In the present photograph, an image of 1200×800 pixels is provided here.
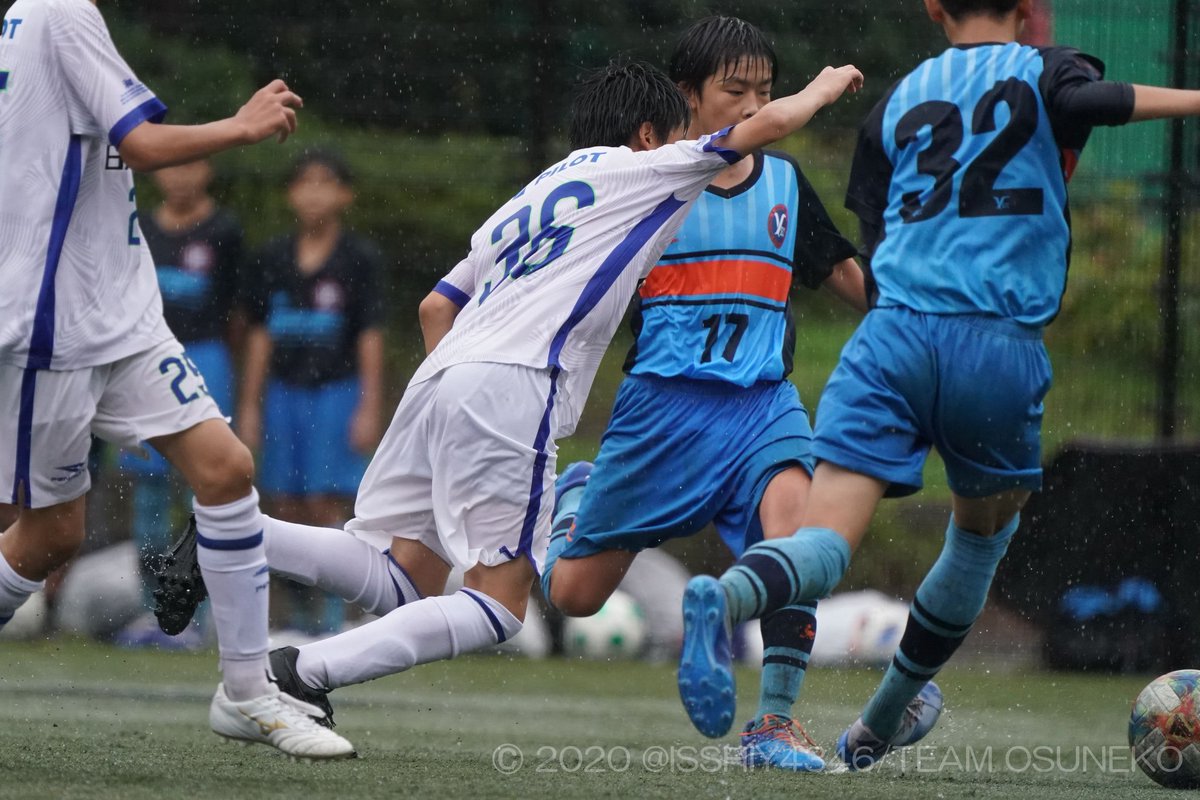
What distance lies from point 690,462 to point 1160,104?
1709mm

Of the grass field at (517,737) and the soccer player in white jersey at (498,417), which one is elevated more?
the soccer player in white jersey at (498,417)

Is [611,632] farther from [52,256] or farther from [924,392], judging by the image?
[52,256]

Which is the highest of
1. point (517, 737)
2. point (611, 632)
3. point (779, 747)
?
point (779, 747)

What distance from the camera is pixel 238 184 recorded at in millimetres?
8148

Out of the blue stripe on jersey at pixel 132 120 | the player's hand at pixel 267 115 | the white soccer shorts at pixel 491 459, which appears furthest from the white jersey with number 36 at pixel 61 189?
the white soccer shorts at pixel 491 459

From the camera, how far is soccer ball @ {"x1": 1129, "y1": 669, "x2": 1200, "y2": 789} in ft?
13.7

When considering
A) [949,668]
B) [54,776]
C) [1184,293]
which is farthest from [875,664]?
[54,776]

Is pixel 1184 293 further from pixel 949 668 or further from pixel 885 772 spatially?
pixel 885 772

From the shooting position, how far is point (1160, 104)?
11.5ft

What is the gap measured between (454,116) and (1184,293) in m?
3.36

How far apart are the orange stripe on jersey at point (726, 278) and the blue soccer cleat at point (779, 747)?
44.3 inches

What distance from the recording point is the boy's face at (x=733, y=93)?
486cm

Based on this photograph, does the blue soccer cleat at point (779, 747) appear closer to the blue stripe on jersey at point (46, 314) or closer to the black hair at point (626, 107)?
the black hair at point (626, 107)

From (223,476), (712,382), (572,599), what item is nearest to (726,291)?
(712,382)
